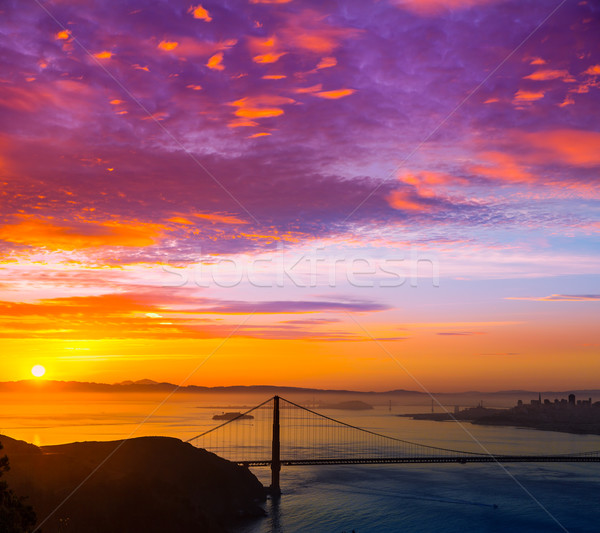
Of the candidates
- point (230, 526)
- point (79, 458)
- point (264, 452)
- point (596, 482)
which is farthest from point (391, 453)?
point (79, 458)

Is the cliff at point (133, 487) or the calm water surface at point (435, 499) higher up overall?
the cliff at point (133, 487)

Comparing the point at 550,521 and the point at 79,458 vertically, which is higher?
the point at 79,458

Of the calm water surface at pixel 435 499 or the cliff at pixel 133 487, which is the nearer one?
the cliff at pixel 133 487

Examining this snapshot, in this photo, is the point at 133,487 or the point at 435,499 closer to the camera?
the point at 133,487

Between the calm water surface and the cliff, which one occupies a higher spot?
the cliff

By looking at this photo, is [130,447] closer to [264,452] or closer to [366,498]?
[366,498]

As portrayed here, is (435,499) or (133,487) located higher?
(133,487)

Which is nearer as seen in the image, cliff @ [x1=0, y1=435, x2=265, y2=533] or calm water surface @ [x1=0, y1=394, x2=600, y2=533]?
cliff @ [x1=0, y1=435, x2=265, y2=533]

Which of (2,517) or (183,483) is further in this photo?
(183,483)
